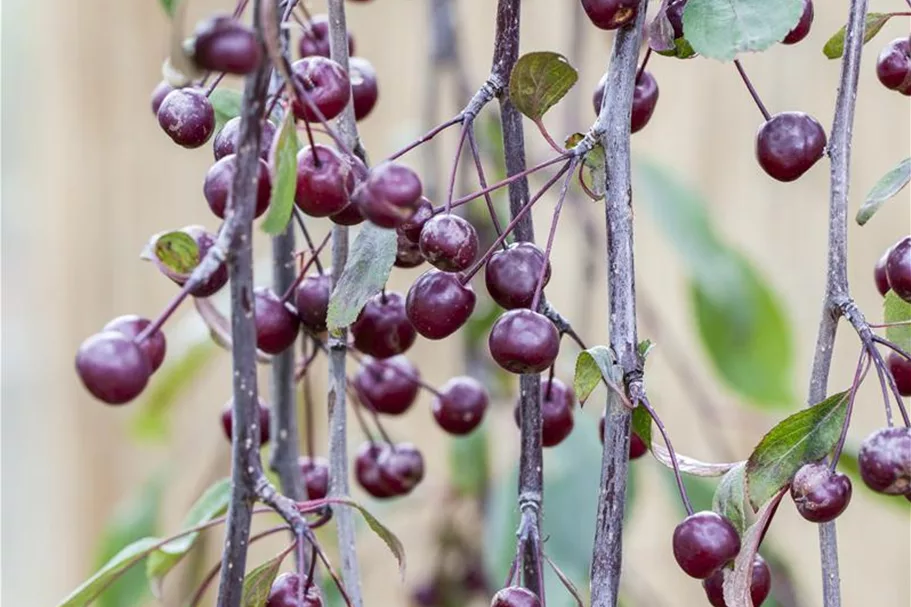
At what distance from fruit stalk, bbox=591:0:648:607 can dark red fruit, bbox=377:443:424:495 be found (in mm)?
280

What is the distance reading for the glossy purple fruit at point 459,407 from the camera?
697 mm

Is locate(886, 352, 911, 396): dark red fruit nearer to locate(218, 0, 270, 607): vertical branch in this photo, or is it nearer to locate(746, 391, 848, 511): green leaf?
locate(746, 391, 848, 511): green leaf

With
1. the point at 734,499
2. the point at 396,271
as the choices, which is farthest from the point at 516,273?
the point at 396,271

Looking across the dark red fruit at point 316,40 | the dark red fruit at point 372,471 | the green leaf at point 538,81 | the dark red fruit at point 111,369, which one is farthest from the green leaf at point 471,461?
the dark red fruit at point 111,369

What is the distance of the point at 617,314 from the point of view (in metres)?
0.44

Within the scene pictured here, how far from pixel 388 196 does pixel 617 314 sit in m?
0.11

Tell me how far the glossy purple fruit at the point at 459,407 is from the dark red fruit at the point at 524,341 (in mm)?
248

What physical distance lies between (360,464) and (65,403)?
1397 mm

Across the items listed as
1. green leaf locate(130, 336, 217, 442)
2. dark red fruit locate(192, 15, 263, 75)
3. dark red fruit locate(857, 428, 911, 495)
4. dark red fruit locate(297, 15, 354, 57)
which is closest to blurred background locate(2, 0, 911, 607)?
green leaf locate(130, 336, 217, 442)

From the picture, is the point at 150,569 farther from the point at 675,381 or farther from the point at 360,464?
the point at 675,381

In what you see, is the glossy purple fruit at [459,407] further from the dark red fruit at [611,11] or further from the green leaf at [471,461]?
the green leaf at [471,461]

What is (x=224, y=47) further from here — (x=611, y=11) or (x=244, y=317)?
(x=611, y=11)

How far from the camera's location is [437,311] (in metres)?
0.48

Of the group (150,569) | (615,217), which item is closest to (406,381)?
(150,569)
